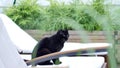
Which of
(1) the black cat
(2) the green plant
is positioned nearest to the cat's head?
(1) the black cat

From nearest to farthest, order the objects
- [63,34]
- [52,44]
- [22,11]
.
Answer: [52,44] < [63,34] < [22,11]

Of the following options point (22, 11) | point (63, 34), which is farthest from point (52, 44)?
point (22, 11)

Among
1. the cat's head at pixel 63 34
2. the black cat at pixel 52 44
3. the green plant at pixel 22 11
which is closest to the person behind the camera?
the black cat at pixel 52 44

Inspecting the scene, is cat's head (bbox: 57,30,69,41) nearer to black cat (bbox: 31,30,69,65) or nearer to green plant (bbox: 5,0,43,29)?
black cat (bbox: 31,30,69,65)

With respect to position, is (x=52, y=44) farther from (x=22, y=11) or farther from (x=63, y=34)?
(x=22, y=11)

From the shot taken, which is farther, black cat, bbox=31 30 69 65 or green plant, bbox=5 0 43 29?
green plant, bbox=5 0 43 29

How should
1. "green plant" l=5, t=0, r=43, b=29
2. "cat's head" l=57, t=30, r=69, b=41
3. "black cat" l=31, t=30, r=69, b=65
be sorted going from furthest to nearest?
1. "green plant" l=5, t=0, r=43, b=29
2. "cat's head" l=57, t=30, r=69, b=41
3. "black cat" l=31, t=30, r=69, b=65

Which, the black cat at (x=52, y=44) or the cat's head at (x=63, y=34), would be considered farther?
the cat's head at (x=63, y=34)

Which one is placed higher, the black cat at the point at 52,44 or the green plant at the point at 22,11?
the green plant at the point at 22,11

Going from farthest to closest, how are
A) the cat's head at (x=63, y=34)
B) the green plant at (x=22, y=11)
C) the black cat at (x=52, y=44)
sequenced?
the green plant at (x=22, y=11), the cat's head at (x=63, y=34), the black cat at (x=52, y=44)

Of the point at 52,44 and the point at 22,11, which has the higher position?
the point at 22,11

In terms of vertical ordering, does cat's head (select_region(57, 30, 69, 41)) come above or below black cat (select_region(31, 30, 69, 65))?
above

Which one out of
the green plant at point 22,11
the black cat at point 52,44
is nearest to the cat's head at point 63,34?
the black cat at point 52,44

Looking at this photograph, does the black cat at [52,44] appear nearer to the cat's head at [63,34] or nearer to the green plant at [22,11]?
the cat's head at [63,34]
